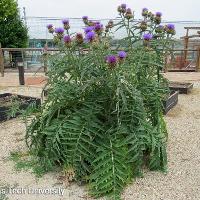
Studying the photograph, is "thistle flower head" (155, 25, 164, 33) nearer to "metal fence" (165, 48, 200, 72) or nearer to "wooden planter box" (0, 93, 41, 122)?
"wooden planter box" (0, 93, 41, 122)

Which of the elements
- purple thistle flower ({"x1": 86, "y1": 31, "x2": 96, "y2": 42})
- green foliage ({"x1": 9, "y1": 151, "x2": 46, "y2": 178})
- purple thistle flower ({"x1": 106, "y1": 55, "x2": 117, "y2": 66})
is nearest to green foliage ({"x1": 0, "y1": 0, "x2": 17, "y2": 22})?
green foliage ({"x1": 9, "y1": 151, "x2": 46, "y2": 178})

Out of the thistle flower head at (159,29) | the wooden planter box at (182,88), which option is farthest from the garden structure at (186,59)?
the thistle flower head at (159,29)

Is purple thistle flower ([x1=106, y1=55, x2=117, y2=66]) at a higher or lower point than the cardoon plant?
higher

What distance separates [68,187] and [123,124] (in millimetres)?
881

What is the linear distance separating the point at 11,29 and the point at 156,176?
1035 cm

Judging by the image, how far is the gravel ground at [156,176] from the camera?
3809 mm

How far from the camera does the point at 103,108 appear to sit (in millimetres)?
4105

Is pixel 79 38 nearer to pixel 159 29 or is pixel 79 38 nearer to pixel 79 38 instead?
pixel 79 38

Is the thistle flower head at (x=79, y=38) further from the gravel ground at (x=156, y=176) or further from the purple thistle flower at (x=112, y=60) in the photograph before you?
the gravel ground at (x=156, y=176)

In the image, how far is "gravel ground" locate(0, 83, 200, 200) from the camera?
3.81 meters

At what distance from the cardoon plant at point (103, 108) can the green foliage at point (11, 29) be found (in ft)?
30.9

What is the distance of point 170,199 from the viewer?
3717mm

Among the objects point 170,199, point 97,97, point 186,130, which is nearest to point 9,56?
point 186,130

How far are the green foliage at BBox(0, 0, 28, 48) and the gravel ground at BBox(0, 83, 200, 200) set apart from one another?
783 cm
